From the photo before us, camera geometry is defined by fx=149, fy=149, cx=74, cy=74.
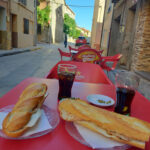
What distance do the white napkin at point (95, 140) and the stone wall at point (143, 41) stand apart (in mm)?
4457

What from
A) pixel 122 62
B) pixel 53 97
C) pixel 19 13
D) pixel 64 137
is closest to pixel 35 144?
pixel 64 137

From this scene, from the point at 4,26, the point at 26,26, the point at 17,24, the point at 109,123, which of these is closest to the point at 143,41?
the point at 109,123

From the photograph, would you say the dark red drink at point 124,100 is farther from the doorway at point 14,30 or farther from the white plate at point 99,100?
the doorway at point 14,30

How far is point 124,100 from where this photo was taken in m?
0.99

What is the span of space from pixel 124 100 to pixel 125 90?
78 mm

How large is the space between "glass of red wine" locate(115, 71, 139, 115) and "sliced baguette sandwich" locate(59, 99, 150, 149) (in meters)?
0.23

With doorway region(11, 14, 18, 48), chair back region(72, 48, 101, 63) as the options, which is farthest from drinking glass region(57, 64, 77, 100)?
doorway region(11, 14, 18, 48)

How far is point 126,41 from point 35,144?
6736 mm

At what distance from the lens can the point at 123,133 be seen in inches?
25.0

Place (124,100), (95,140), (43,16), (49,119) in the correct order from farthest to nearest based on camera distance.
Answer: (43,16), (124,100), (49,119), (95,140)

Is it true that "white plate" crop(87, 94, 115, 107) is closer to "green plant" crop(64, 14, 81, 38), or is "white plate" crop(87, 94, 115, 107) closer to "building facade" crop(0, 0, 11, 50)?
"building facade" crop(0, 0, 11, 50)

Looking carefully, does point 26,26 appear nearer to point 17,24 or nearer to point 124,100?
point 17,24

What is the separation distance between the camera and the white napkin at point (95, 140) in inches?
24.8

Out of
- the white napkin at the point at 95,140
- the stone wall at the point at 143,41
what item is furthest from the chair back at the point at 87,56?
the white napkin at the point at 95,140
